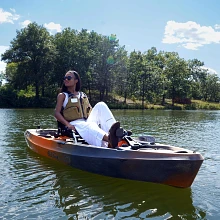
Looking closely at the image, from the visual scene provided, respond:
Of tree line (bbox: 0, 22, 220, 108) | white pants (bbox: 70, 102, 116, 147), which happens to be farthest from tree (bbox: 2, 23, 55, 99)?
white pants (bbox: 70, 102, 116, 147)

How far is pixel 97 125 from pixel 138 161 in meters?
1.66

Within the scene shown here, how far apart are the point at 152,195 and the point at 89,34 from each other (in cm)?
5528

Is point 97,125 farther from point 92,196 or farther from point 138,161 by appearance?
point 92,196

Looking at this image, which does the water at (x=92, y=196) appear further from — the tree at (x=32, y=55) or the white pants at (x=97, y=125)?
the tree at (x=32, y=55)

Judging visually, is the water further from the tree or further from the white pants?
the tree

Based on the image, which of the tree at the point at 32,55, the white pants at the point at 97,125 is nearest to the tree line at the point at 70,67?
the tree at the point at 32,55

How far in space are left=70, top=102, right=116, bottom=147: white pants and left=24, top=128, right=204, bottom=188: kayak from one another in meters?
0.22

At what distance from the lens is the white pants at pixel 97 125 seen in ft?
22.7

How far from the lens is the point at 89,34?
5841 cm

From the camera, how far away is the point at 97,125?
716 cm

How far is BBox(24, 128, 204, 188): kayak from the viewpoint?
5.61 meters

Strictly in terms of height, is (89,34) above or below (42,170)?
above

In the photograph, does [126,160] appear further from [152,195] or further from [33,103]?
[33,103]

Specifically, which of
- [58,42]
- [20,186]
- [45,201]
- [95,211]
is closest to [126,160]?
[95,211]
